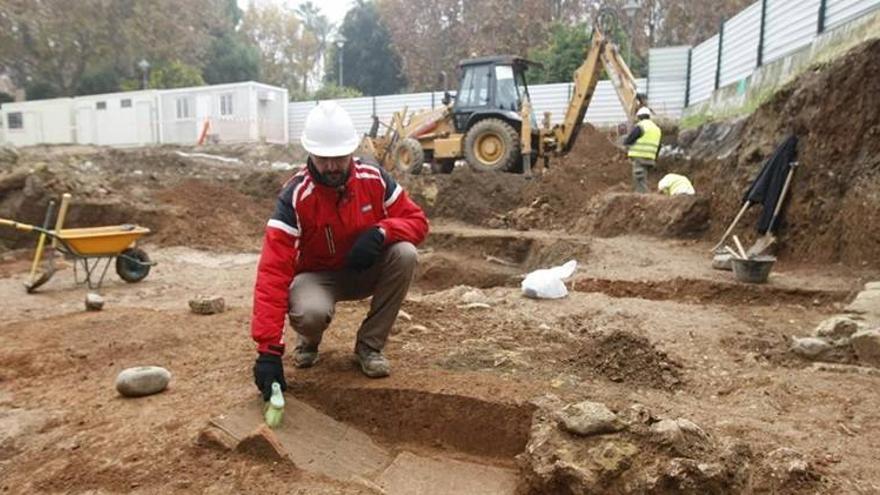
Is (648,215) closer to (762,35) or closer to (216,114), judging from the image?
(762,35)

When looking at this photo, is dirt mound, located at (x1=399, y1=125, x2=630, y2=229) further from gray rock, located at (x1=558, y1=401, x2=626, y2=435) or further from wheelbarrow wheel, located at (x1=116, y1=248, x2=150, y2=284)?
gray rock, located at (x1=558, y1=401, x2=626, y2=435)

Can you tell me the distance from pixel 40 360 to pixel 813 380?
4549 millimetres

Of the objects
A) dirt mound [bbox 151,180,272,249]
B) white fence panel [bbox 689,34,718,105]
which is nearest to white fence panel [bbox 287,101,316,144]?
dirt mound [bbox 151,180,272,249]

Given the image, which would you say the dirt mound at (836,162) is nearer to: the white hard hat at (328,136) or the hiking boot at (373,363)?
the hiking boot at (373,363)

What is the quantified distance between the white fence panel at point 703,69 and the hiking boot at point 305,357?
11198mm

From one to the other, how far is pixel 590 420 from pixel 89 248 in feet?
19.0

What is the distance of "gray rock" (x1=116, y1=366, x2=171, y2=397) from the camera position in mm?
3293

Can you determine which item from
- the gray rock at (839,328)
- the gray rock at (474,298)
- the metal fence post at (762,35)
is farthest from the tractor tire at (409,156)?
the gray rock at (839,328)

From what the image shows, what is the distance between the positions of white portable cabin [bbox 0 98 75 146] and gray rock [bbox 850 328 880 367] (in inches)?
1023

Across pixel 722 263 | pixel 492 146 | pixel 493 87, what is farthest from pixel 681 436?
pixel 493 87

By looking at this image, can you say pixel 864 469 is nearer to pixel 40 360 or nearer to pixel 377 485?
pixel 377 485

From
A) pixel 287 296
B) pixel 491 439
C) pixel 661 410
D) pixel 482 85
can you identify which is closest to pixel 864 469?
pixel 661 410

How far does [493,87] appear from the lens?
11781 millimetres

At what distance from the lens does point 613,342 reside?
3877 mm
